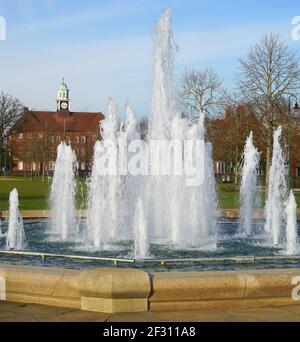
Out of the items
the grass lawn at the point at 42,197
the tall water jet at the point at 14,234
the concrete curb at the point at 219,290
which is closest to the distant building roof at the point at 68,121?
the grass lawn at the point at 42,197

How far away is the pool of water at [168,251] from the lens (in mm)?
10922

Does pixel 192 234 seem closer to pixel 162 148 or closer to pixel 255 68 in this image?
pixel 162 148

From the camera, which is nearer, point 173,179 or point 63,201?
point 173,179

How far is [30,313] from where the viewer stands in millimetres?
7461

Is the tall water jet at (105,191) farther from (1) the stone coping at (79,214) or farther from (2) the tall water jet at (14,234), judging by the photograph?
(1) the stone coping at (79,214)

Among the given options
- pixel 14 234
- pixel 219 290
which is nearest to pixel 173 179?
pixel 14 234

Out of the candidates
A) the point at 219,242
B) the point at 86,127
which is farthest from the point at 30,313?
the point at 86,127

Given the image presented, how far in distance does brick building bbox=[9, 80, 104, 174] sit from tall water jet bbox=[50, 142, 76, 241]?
61.7 meters

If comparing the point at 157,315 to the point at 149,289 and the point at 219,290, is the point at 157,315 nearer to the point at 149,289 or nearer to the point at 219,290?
the point at 149,289

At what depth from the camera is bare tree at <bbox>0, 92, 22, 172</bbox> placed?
220 ft

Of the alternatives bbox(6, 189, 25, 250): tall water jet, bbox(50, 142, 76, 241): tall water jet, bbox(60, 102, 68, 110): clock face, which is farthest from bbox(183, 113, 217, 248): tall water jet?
bbox(60, 102, 68, 110): clock face

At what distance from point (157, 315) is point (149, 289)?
1.06 ft

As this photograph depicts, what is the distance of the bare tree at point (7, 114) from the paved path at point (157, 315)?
60558 millimetres

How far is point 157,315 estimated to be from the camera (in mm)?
7320
